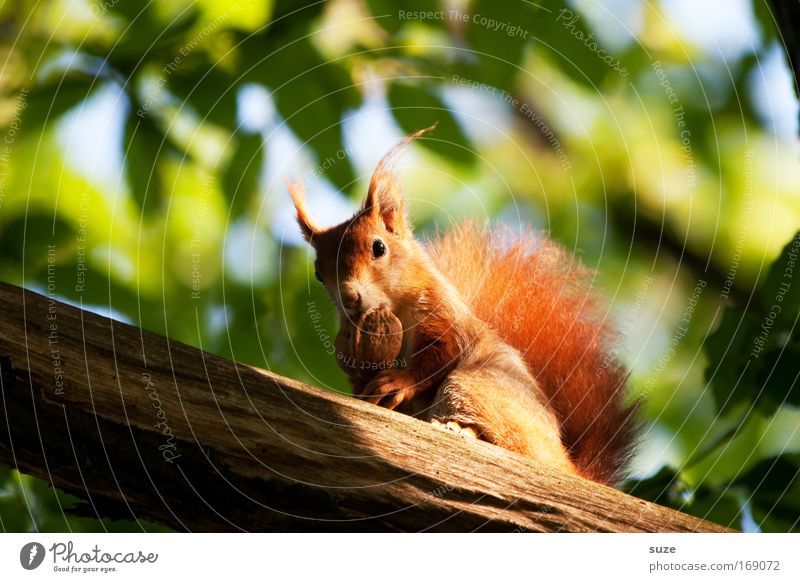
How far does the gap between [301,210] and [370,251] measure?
0.56 feet

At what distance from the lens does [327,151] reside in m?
1.22

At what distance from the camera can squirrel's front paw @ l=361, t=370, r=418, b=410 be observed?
3.97 ft

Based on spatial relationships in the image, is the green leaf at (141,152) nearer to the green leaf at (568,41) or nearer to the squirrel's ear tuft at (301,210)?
the squirrel's ear tuft at (301,210)

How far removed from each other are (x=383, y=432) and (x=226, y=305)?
53cm

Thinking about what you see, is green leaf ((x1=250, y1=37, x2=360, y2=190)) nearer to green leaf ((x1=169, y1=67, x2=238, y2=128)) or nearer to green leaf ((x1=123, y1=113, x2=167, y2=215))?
green leaf ((x1=169, y1=67, x2=238, y2=128))

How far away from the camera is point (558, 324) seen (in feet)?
4.64

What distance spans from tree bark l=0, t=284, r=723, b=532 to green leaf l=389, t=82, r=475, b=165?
1.42 feet

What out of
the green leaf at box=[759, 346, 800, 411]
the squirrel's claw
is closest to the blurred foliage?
the green leaf at box=[759, 346, 800, 411]

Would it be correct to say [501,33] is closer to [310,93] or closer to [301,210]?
[310,93]

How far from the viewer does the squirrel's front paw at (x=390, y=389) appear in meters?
1.21

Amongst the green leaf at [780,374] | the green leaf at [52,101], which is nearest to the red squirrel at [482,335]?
the green leaf at [780,374]

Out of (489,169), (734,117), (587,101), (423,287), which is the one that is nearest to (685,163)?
(734,117)
